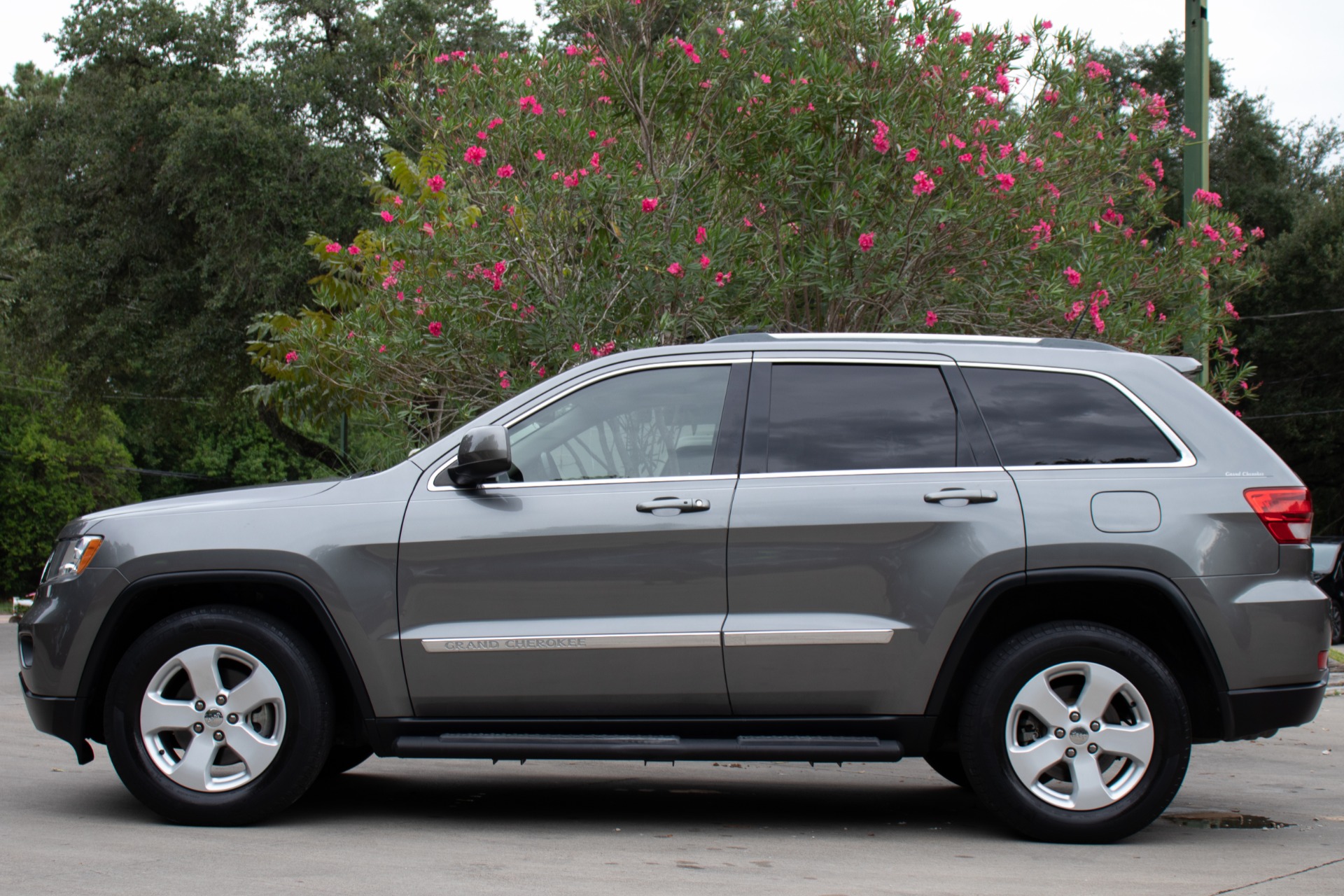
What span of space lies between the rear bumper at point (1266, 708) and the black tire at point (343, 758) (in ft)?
12.4

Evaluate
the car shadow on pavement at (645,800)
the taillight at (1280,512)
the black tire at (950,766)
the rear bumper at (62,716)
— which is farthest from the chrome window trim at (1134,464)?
the rear bumper at (62,716)

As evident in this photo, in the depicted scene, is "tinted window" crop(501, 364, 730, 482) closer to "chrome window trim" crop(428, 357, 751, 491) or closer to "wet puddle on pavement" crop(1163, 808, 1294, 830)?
"chrome window trim" crop(428, 357, 751, 491)

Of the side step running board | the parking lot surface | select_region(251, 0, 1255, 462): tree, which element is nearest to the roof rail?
the side step running board

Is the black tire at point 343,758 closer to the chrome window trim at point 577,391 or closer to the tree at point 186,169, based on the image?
the chrome window trim at point 577,391

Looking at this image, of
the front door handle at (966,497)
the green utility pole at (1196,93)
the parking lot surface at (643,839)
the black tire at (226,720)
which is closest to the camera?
the parking lot surface at (643,839)

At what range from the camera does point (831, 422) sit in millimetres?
5777

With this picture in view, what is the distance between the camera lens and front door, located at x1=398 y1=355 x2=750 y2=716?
552 cm

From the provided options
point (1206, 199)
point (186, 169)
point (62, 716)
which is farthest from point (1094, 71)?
point (186, 169)

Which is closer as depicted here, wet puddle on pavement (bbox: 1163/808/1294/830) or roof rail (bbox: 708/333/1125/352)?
roof rail (bbox: 708/333/1125/352)

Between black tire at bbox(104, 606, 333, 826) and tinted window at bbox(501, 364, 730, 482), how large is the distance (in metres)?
1.12

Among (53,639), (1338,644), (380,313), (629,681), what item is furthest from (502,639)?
(1338,644)

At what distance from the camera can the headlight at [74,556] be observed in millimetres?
5840

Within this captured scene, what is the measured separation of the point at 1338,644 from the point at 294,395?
43.3 feet

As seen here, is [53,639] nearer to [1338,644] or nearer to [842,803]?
[842,803]
